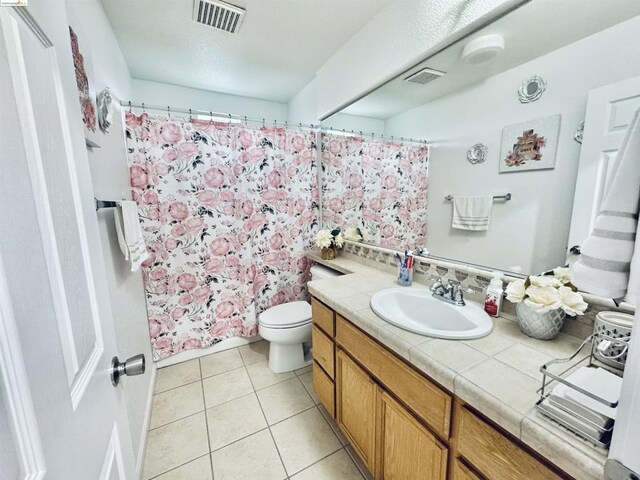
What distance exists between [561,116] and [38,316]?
57.5 inches

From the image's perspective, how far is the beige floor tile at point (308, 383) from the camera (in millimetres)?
1786

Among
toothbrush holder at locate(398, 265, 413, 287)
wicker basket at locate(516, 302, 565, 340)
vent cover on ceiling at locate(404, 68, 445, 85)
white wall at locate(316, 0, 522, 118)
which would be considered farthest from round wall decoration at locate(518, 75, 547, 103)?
toothbrush holder at locate(398, 265, 413, 287)

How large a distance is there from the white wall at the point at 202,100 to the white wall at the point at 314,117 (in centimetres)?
23

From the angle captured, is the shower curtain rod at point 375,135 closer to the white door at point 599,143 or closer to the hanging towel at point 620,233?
the white door at point 599,143

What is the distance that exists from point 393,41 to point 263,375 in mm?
2436

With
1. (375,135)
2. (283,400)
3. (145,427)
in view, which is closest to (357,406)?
(283,400)

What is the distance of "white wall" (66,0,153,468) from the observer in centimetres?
119

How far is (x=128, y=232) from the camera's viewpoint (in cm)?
131

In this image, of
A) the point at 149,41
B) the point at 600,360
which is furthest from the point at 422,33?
the point at 149,41

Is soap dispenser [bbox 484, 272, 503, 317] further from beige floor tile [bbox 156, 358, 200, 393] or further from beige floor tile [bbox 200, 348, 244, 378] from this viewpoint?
beige floor tile [bbox 156, 358, 200, 393]

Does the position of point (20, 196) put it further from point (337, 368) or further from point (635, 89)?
point (635, 89)

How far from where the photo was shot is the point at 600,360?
0.74m

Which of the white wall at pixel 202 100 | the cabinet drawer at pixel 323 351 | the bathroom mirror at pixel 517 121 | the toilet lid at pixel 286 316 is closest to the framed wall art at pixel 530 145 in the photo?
the bathroom mirror at pixel 517 121

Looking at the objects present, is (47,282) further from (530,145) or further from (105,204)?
(530,145)
